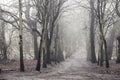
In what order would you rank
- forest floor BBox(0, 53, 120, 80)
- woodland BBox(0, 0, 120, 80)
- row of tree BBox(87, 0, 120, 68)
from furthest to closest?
row of tree BBox(87, 0, 120, 68)
woodland BBox(0, 0, 120, 80)
forest floor BBox(0, 53, 120, 80)

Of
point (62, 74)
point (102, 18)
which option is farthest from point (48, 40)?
point (62, 74)

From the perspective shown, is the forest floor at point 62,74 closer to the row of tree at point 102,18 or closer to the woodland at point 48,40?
the woodland at point 48,40

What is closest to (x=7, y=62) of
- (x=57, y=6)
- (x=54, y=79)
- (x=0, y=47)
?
(x=0, y=47)

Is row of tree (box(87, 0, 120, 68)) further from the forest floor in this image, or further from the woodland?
the forest floor

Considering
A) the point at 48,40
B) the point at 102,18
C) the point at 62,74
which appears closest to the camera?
the point at 62,74

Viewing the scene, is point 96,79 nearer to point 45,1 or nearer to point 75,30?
point 45,1

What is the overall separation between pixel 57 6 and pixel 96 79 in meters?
14.1

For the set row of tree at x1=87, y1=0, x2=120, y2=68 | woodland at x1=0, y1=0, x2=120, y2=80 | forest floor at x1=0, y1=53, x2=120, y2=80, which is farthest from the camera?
row of tree at x1=87, y1=0, x2=120, y2=68

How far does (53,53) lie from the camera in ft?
99.9

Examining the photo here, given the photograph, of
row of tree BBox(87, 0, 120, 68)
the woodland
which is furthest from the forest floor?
row of tree BBox(87, 0, 120, 68)

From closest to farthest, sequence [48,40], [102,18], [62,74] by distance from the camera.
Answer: [62,74]
[102,18]
[48,40]

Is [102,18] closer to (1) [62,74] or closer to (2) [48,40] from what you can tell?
(2) [48,40]

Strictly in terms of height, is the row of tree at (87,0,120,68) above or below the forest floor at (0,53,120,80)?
above

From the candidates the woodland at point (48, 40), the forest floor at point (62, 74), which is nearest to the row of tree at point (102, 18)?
the woodland at point (48, 40)
